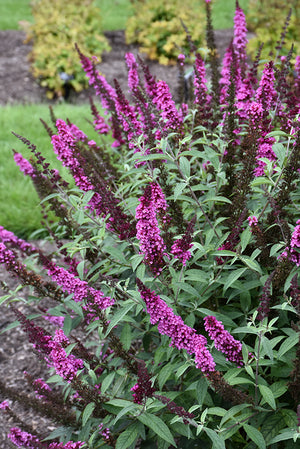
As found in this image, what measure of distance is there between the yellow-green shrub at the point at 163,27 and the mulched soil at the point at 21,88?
1.08ft

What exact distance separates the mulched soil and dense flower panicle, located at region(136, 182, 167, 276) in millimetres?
2361

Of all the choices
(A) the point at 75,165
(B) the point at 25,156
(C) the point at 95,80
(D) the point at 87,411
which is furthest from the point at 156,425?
(B) the point at 25,156

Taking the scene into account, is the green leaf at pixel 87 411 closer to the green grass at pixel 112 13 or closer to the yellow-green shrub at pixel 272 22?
the yellow-green shrub at pixel 272 22

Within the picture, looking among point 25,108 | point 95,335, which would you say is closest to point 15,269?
point 95,335

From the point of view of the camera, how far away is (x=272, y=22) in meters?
12.2

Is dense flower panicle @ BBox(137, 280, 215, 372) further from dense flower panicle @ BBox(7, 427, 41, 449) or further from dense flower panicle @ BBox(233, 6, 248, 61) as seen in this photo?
dense flower panicle @ BBox(233, 6, 248, 61)

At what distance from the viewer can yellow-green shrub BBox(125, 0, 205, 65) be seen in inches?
496

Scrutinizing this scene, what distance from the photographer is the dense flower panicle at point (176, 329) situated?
203 cm

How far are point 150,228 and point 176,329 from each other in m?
0.45

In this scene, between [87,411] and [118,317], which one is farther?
[87,411]

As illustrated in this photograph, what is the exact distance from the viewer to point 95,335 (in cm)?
470

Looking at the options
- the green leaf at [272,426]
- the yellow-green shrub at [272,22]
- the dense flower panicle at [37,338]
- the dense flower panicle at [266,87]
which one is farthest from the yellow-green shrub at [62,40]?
the green leaf at [272,426]

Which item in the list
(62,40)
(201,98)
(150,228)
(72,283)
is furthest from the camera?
Result: (62,40)

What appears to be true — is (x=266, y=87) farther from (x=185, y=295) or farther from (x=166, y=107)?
(x=185, y=295)
